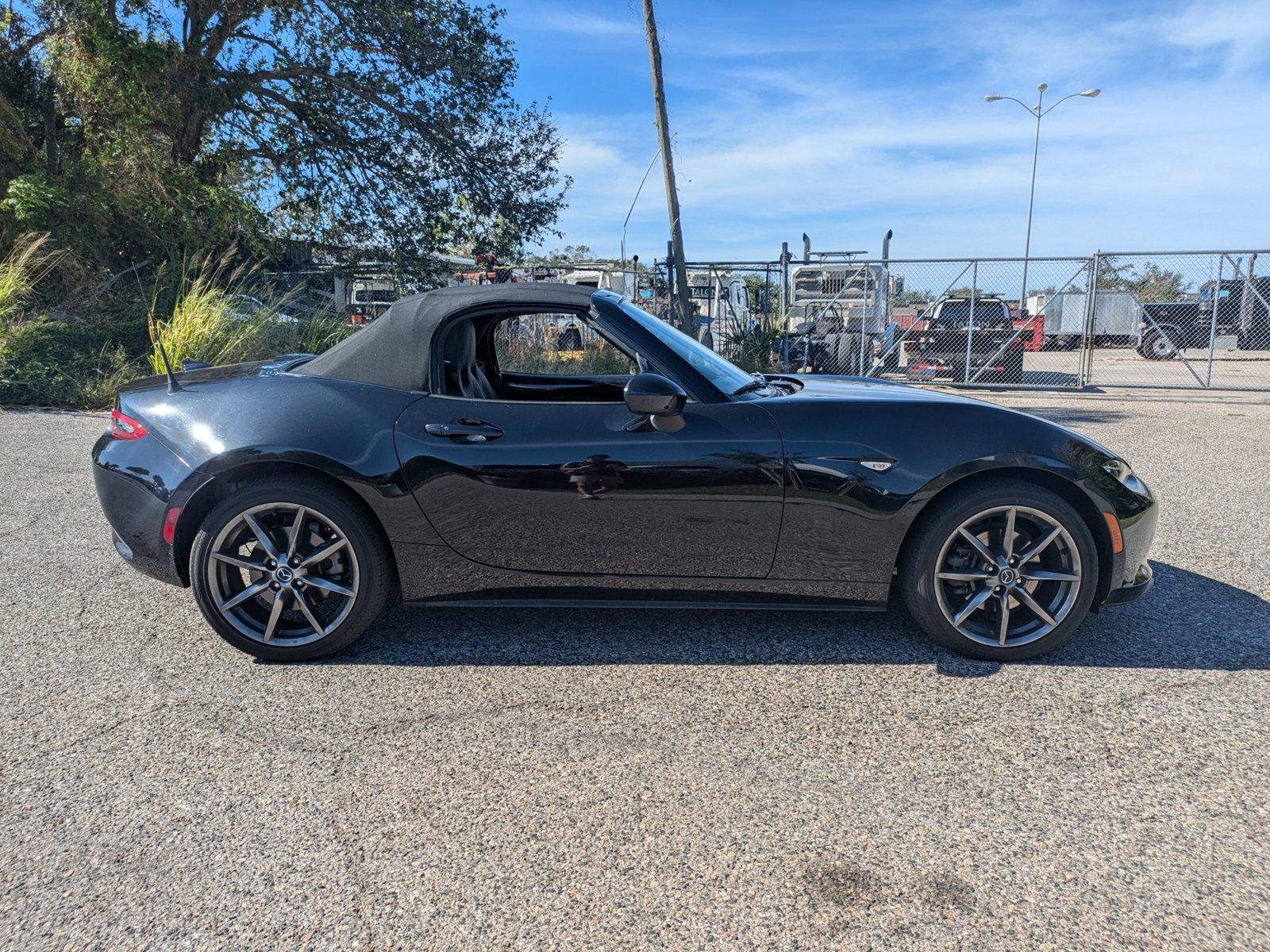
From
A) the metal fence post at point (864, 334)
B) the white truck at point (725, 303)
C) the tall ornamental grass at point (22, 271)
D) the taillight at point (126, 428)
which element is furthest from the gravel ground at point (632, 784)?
the white truck at point (725, 303)

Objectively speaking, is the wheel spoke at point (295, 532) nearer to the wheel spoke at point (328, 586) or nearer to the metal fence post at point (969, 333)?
the wheel spoke at point (328, 586)

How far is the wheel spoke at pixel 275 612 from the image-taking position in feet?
11.1

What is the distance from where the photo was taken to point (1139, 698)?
10.2 ft

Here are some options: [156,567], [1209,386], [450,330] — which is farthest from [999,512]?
[1209,386]

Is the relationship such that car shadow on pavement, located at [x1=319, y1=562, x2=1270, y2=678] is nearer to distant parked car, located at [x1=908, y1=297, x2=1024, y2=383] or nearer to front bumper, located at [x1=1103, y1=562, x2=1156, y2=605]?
front bumper, located at [x1=1103, y1=562, x2=1156, y2=605]

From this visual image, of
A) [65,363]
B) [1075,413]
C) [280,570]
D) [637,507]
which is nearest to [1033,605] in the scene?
[637,507]

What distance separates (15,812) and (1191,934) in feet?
9.67

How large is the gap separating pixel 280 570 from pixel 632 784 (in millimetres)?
1657

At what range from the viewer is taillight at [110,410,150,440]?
3.57 m

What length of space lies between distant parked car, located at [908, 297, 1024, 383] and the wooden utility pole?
4290 millimetres

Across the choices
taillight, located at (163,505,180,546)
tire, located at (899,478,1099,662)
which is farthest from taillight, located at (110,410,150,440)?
tire, located at (899,478,1099,662)

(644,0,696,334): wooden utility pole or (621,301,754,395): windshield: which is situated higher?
(644,0,696,334): wooden utility pole

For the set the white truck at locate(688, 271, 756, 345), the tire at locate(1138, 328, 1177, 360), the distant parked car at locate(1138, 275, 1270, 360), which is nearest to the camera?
the white truck at locate(688, 271, 756, 345)

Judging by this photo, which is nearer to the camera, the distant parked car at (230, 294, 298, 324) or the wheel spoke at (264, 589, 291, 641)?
the wheel spoke at (264, 589, 291, 641)
